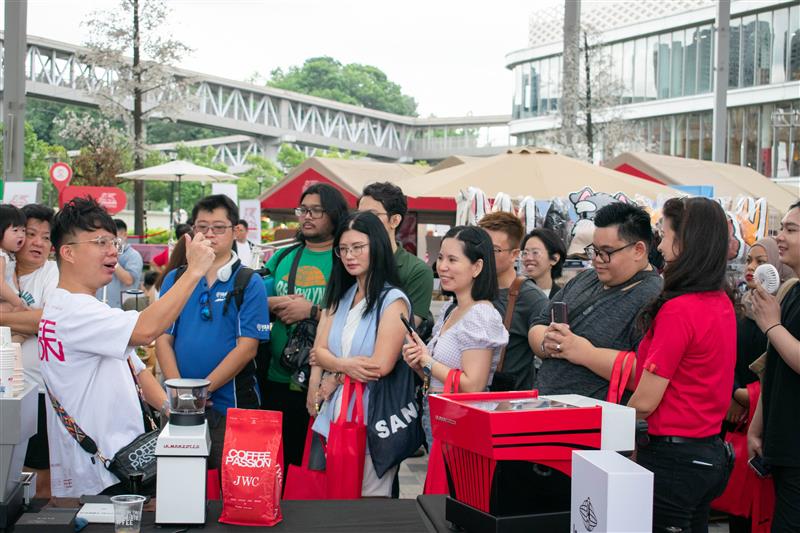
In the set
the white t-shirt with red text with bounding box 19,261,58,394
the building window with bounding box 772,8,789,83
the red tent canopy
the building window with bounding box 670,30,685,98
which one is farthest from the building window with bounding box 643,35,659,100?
the white t-shirt with red text with bounding box 19,261,58,394

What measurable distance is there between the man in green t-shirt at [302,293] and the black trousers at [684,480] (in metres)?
1.84

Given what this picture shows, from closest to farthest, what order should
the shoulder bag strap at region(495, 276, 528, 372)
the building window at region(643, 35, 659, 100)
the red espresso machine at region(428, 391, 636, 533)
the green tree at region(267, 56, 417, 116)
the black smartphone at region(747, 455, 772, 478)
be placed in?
the red espresso machine at region(428, 391, 636, 533) < the black smartphone at region(747, 455, 772, 478) < the shoulder bag strap at region(495, 276, 528, 372) < the building window at region(643, 35, 659, 100) < the green tree at region(267, 56, 417, 116)

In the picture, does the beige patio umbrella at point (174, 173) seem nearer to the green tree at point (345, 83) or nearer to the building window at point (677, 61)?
the building window at point (677, 61)

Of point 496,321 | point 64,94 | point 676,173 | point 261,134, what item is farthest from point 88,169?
point 261,134

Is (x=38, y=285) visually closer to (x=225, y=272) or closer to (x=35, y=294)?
(x=35, y=294)

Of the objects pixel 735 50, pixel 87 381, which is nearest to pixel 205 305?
pixel 87 381

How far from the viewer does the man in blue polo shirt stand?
3682mm

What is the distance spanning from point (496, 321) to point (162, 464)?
4.83 ft

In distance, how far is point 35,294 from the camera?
4148 mm

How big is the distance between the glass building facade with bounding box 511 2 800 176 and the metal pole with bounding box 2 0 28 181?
2249 centimetres

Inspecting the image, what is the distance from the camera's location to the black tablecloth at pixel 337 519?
2.37 metres

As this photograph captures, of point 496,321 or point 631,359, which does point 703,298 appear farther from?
point 496,321

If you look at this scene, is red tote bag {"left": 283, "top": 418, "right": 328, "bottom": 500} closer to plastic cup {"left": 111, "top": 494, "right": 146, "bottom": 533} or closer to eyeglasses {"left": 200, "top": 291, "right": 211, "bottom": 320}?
eyeglasses {"left": 200, "top": 291, "right": 211, "bottom": 320}

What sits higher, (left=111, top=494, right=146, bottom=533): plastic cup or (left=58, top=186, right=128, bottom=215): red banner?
(left=58, top=186, right=128, bottom=215): red banner
